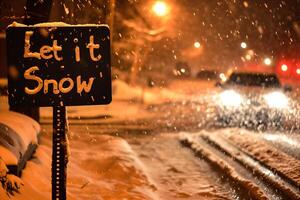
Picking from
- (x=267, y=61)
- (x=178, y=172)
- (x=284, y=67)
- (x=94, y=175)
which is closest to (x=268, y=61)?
(x=267, y=61)

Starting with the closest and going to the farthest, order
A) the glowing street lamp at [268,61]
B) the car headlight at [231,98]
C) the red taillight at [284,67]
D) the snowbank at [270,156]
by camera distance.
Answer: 1. the snowbank at [270,156]
2. the car headlight at [231,98]
3. the red taillight at [284,67]
4. the glowing street lamp at [268,61]

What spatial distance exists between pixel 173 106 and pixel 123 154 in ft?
36.5

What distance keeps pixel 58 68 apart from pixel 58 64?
0.03m

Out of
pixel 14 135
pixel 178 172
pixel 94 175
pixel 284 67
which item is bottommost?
pixel 178 172

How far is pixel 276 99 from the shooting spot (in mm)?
14047

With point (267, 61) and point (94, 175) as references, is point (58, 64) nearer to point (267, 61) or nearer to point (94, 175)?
point (94, 175)

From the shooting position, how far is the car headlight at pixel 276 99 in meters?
13.9

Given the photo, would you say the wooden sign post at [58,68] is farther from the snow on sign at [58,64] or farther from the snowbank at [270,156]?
the snowbank at [270,156]

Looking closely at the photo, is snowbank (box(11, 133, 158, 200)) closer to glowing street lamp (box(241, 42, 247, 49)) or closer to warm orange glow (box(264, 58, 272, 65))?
warm orange glow (box(264, 58, 272, 65))

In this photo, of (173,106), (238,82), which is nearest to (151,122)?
(238,82)

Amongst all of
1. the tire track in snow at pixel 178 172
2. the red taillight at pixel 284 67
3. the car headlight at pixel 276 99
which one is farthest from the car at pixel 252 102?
the red taillight at pixel 284 67

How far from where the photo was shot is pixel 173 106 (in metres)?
20.1

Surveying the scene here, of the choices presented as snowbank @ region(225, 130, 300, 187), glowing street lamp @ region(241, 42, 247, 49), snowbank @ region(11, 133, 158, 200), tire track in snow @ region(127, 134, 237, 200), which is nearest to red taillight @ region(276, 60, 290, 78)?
glowing street lamp @ region(241, 42, 247, 49)

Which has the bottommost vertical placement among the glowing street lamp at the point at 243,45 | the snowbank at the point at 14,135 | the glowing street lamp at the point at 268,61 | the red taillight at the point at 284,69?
the snowbank at the point at 14,135
